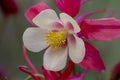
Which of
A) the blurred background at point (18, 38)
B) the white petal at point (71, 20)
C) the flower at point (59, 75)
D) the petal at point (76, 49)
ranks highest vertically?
the white petal at point (71, 20)

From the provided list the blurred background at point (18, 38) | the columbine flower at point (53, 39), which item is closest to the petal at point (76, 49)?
the columbine flower at point (53, 39)

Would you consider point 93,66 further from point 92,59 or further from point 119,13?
point 119,13

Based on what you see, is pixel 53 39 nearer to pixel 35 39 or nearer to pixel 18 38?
pixel 35 39

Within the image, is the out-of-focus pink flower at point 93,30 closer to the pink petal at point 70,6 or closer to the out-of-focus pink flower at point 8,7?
the pink petal at point 70,6

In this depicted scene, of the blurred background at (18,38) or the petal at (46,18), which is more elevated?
the petal at (46,18)

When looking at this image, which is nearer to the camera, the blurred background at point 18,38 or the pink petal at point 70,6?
the pink petal at point 70,6
